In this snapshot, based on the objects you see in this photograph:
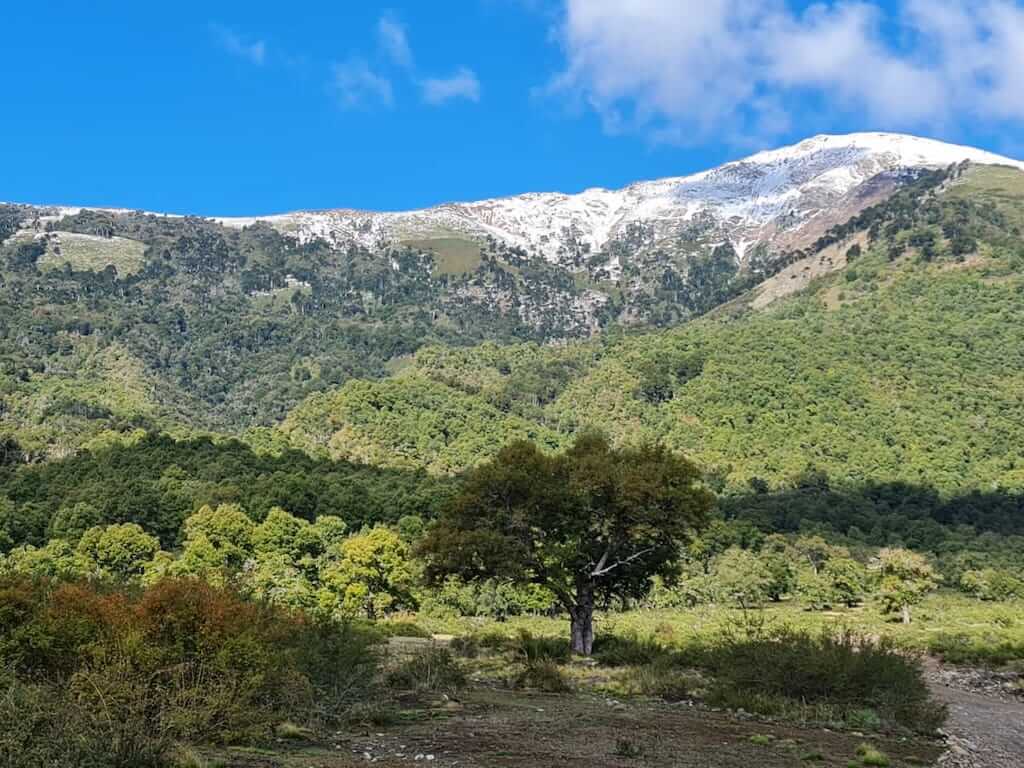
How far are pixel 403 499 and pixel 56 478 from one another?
3813 centimetres

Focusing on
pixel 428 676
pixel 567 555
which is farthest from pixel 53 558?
pixel 428 676

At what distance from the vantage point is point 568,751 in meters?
14.6

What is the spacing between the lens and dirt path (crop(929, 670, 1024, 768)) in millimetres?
15922

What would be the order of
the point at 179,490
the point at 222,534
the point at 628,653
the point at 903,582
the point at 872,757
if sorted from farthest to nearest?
the point at 179,490 → the point at 222,534 → the point at 903,582 → the point at 628,653 → the point at 872,757

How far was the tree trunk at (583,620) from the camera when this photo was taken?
30.8 metres

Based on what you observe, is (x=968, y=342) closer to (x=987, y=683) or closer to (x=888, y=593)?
(x=888, y=593)

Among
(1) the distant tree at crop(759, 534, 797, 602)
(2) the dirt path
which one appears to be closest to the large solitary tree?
(2) the dirt path

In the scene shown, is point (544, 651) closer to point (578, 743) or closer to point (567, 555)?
point (567, 555)

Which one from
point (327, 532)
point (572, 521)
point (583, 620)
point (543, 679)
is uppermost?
point (572, 521)

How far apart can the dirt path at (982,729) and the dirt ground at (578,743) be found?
0.58 metres

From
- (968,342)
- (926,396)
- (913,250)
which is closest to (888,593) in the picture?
(926,396)

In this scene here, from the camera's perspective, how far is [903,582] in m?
60.7

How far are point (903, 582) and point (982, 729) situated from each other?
1752 inches

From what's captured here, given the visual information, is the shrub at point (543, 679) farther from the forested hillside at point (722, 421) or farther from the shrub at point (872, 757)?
the forested hillside at point (722, 421)
